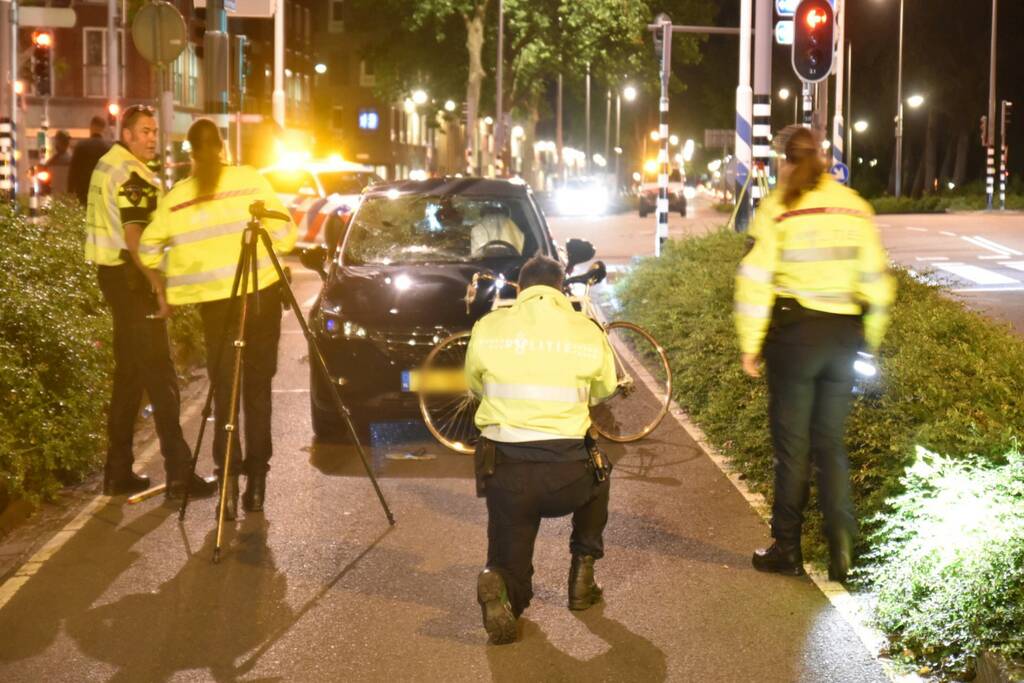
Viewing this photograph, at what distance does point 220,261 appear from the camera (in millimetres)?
8430

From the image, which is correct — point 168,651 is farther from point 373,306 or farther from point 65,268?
point 65,268

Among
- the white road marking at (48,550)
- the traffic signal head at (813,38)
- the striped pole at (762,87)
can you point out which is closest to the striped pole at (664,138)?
the striped pole at (762,87)

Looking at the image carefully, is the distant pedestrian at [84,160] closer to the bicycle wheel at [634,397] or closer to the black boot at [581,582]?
the bicycle wheel at [634,397]

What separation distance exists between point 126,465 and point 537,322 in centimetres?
367

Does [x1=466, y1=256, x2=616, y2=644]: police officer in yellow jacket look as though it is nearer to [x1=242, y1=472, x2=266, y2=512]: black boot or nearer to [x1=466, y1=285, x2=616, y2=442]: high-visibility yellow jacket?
[x1=466, y1=285, x2=616, y2=442]: high-visibility yellow jacket

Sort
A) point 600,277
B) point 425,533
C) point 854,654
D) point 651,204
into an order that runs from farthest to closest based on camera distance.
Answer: point 651,204
point 600,277
point 425,533
point 854,654

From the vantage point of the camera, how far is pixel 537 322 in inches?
246

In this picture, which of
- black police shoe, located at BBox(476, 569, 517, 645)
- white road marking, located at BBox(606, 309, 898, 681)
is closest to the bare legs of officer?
black police shoe, located at BBox(476, 569, 517, 645)

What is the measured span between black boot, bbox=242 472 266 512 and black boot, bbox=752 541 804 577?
2.73m

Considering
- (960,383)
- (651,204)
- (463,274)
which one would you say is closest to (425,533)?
(960,383)

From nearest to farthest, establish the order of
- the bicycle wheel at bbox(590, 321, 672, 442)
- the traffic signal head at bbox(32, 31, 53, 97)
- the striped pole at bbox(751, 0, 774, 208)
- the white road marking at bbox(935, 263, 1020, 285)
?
the bicycle wheel at bbox(590, 321, 672, 442)
the striped pole at bbox(751, 0, 774, 208)
the white road marking at bbox(935, 263, 1020, 285)
the traffic signal head at bbox(32, 31, 53, 97)

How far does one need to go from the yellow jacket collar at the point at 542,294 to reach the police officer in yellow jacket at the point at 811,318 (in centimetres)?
114

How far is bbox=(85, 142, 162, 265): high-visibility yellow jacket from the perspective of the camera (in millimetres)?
8820

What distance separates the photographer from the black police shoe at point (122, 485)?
903 cm
